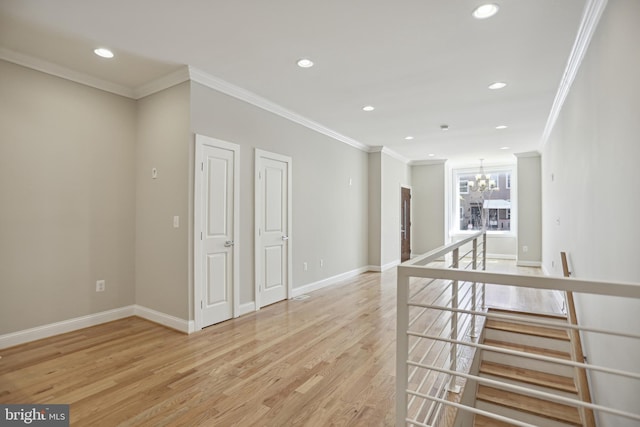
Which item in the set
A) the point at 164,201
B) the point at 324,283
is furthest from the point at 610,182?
the point at 324,283

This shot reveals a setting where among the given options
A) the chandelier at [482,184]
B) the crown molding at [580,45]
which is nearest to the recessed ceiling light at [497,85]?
the crown molding at [580,45]

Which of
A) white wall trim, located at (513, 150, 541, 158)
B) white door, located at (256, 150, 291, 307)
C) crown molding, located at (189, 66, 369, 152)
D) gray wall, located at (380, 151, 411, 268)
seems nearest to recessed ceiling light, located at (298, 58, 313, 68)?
crown molding, located at (189, 66, 369, 152)

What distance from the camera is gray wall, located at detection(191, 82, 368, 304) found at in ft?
12.4

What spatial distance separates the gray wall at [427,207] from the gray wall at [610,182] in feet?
18.6

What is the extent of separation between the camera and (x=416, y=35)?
2682 millimetres

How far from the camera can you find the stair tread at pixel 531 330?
3669 millimetres

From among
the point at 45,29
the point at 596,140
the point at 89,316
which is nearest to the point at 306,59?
the point at 45,29

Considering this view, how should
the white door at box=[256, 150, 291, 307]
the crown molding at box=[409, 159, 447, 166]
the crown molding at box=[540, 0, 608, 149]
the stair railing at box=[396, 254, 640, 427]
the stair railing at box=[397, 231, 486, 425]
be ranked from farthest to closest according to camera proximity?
the crown molding at box=[409, 159, 447, 166]
the white door at box=[256, 150, 291, 307]
the crown molding at box=[540, 0, 608, 149]
the stair railing at box=[397, 231, 486, 425]
the stair railing at box=[396, 254, 640, 427]

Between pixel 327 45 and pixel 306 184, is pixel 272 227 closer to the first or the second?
pixel 306 184

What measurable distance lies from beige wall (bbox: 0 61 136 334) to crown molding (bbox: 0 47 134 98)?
2.1 inches

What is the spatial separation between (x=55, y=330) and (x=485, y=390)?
458 centimetres

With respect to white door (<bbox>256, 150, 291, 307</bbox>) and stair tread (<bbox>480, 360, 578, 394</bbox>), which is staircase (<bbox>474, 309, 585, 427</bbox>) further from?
white door (<bbox>256, 150, 291, 307</bbox>)

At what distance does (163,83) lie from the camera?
360 cm

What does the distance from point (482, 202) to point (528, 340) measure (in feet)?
20.0
